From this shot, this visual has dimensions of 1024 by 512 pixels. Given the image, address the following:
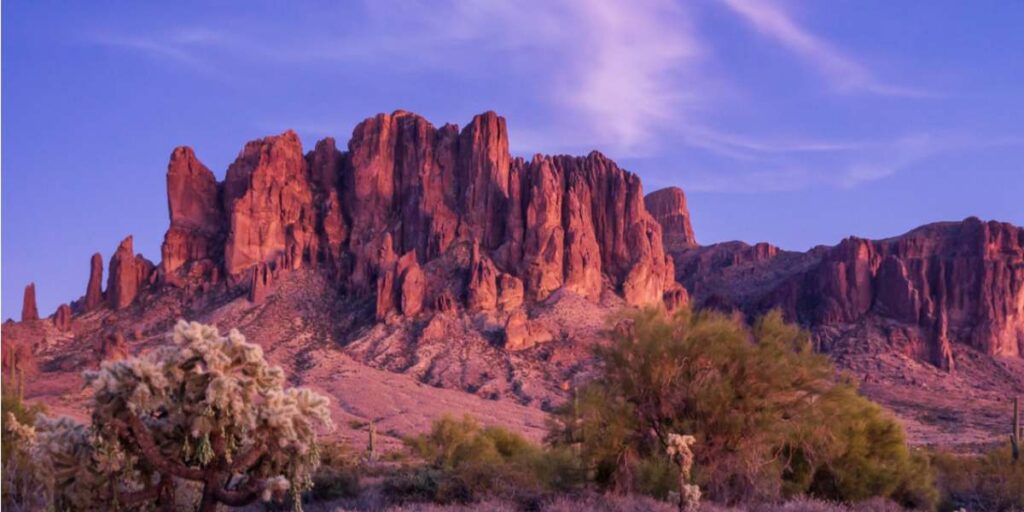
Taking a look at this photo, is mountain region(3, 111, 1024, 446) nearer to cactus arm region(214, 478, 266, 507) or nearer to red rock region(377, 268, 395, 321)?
red rock region(377, 268, 395, 321)

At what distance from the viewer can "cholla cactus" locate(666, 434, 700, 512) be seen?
651 inches

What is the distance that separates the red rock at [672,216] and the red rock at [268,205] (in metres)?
64.2

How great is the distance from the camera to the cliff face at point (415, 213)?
102062mm

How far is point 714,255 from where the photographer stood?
141 meters

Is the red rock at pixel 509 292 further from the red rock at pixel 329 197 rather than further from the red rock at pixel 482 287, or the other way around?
the red rock at pixel 329 197

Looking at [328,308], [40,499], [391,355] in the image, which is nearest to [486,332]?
[391,355]

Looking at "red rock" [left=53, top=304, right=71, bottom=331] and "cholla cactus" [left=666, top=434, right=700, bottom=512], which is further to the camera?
"red rock" [left=53, top=304, right=71, bottom=331]

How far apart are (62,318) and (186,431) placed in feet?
298

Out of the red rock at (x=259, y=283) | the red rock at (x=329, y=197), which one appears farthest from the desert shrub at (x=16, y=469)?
the red rock at (x=329, y=197)

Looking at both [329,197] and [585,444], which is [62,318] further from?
[585,444]

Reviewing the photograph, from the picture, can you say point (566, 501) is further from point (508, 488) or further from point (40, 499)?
point (40, 499)

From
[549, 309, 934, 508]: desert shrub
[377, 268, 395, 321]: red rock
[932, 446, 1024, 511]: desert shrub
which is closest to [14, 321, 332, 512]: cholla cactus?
[549, 309, 934, 508]: desert shrub

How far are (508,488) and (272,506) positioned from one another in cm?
515

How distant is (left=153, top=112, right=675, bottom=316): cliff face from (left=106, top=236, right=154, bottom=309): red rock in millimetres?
2610
